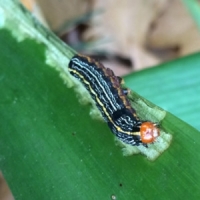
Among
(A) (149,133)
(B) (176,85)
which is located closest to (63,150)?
(A) (149,133)

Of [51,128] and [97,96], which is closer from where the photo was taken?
[51,128]

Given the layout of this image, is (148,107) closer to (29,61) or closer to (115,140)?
(115,140)

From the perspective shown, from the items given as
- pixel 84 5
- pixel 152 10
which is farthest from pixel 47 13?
pixel 152 10

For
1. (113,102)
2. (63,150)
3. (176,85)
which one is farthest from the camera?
(176,85)

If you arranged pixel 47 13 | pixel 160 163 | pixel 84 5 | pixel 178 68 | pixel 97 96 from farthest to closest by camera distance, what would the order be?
1. pixel 84 5
2. pixel 47 13
3. pixel 178 68
4. pixel 97 96
5. pixel 160 163

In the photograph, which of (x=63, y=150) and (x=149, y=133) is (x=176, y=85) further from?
(x=63, y=150)
